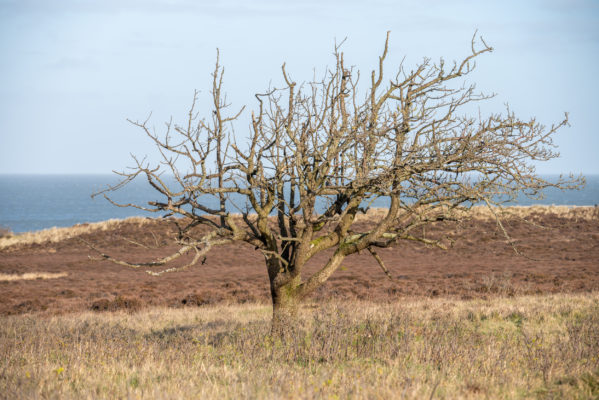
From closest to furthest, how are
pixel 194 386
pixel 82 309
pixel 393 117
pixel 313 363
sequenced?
pixel 194 386, pixel 313 363, pixel 393 117, pixel 82 309

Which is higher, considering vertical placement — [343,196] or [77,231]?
[343,196]

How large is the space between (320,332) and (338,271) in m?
22.4

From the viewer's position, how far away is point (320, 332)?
8.67 m

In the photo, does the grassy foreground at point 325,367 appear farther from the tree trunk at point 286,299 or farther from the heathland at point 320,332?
the tree trunk at point 286,299

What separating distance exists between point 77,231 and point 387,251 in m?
28.3

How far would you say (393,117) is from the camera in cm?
919

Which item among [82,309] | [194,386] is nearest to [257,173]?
[194,386]

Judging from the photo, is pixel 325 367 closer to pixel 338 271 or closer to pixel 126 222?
pixel 338 271

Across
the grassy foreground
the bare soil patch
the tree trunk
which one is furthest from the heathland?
the tree trunk

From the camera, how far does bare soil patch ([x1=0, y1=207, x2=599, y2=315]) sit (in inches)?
845

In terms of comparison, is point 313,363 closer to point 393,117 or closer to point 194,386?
point 194,386

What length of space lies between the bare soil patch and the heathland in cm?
16

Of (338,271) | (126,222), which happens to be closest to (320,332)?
(338,271)

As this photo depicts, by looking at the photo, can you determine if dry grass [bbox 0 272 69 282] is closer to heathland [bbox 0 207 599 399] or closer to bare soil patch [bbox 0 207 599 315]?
heathland [bbox 0 207 599 399]
